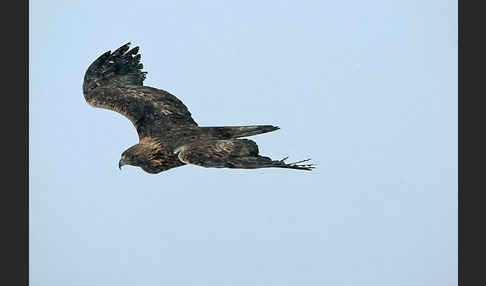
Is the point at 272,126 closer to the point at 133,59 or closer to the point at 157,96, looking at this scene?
the point at 157,96

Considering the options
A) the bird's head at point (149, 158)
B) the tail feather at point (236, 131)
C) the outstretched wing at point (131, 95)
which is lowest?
the bird's head at point (149, 158)

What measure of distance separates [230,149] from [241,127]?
1.41 metres

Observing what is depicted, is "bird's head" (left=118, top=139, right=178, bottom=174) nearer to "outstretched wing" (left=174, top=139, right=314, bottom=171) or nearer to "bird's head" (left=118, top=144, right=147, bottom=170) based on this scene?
"bird's head" (left=118, top=144, right=147, bottom=170)

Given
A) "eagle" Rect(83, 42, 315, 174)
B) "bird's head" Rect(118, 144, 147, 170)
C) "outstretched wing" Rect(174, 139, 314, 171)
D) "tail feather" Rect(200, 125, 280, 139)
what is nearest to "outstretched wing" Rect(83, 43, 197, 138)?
"eagle" Rect(83, 42, 315, 174)

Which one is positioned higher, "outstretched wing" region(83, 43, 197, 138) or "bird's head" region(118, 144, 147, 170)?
"outstretched wing" region(83, 43, 197, 138)

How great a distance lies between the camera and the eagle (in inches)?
510

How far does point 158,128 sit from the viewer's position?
14867 millimetres

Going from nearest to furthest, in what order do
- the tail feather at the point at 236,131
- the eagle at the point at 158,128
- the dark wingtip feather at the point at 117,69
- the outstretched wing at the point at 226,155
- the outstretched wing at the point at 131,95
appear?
the outstretched wing at the point at 226,155 → the eagle at the point at 158,128 → the tail feather at the point at 236,131 → the outstretched wing at the point at 131,95 → the dark wingtip feather at the point at 117,69

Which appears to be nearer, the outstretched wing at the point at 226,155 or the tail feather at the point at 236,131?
the outstretched wing at the point at 226,155

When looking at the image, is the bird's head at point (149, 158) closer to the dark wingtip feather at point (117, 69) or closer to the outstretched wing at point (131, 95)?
the outstretched wing at point (131, 95)

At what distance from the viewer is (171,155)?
14.0 m

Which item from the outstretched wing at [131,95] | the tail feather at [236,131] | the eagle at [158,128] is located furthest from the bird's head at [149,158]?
the tail feather at [236,131]

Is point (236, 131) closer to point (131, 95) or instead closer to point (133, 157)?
point (133, 157)

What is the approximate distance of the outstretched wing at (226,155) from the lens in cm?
1267
